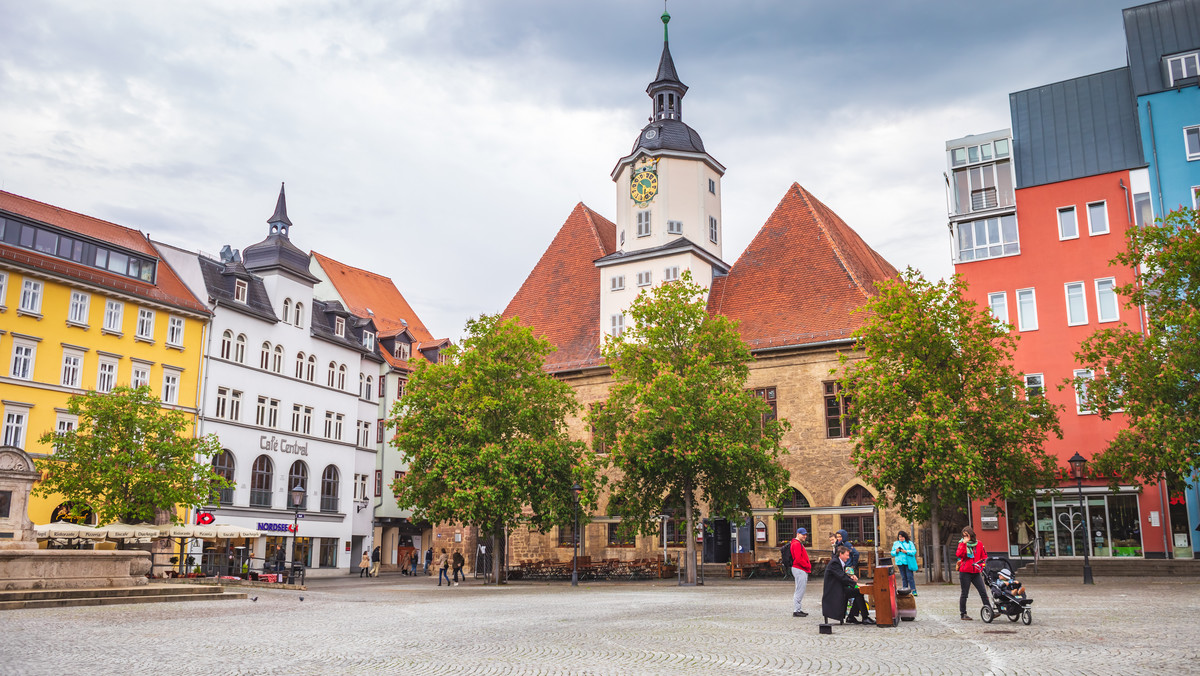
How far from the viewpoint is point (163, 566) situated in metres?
33.0

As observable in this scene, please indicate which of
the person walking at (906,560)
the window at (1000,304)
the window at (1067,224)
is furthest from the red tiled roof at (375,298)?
the person walking at (906,560)

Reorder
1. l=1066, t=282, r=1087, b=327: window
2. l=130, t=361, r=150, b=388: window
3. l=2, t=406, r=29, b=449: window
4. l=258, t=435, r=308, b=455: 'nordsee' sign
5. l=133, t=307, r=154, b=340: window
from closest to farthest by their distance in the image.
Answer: l=2, t=406, r=29, b=449: window < l=1066, t=282, r=1087, b=327: window < l=130, t=361, r=150, b=388: window < l=133, t=307, r=154, b=340: window < l=258, t=435, r=308, b=455: 'nordsee' sign

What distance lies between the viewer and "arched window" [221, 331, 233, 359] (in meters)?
43.8

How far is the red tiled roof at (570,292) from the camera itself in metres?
47.2

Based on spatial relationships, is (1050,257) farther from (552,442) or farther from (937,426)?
(552,442)

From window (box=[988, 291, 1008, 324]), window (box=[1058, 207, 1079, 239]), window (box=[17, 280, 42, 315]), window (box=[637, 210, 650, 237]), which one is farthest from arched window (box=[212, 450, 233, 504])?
window (box=[1058, 207, 1079, 239])

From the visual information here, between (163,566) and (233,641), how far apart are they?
73.4ft

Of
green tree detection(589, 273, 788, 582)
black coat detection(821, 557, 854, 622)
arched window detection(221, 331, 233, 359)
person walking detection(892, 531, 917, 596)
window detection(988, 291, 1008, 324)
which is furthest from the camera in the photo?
arched window detection(221, 331, 233, 359)

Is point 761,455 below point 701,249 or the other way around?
below

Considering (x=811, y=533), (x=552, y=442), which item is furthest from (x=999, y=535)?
(x=552, y=442)

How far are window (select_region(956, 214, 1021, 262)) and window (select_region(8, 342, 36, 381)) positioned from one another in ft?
120

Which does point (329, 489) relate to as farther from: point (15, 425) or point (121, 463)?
point (121, 463)

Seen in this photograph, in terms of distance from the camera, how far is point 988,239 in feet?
127

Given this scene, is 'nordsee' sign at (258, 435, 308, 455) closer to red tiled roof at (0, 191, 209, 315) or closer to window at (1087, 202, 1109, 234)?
red tiled roof at (0, 191, 209, 315)
